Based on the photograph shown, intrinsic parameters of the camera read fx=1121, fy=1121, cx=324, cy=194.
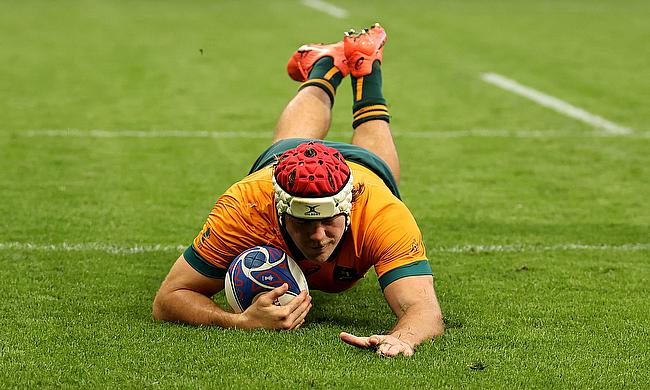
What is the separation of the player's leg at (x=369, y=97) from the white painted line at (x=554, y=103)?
492 cm

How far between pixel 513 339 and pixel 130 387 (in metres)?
1.98

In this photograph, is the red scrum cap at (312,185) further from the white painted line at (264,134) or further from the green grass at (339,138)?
the white painted line at (264,134)

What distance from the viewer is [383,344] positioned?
521 centimetres

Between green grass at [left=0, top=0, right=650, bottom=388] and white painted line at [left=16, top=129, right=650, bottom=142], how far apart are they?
14cm

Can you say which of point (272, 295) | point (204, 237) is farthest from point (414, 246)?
point (204, 237)

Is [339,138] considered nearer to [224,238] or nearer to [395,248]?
[224,238]

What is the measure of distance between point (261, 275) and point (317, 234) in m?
0.44

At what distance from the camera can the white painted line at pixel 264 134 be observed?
11727 millimetres

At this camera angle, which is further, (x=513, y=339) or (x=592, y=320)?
(x=592, y=320)

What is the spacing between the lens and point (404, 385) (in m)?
4.86

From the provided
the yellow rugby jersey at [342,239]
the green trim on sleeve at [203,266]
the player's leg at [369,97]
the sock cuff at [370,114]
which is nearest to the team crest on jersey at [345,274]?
the yellow rugby jersey at [342,239]

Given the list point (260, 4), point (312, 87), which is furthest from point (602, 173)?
point (260, 4)

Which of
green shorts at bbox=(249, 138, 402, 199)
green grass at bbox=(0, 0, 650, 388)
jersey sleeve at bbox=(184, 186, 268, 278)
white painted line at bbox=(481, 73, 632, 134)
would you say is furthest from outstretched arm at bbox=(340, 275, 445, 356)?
white painted line at bbox=(481, 73, 632, 134)

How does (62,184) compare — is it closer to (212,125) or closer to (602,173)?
(212,125)
